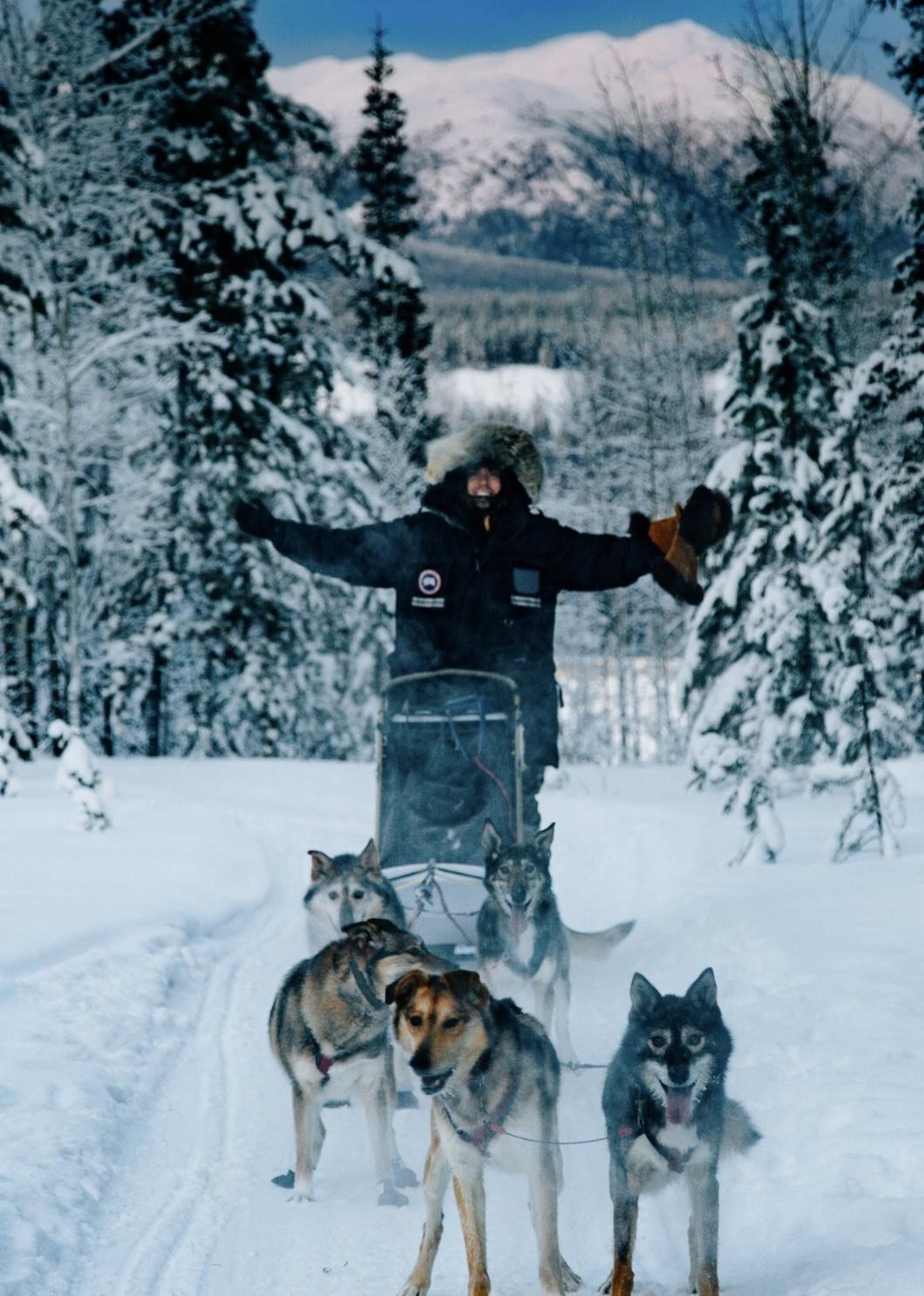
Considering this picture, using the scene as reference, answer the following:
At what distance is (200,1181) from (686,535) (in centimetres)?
331

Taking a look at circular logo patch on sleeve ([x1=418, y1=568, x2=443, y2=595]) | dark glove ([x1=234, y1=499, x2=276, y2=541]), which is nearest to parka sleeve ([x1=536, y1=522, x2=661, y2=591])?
circular logo patch on sleeve ([x1=418, y1=568, x2=443, y2=595])

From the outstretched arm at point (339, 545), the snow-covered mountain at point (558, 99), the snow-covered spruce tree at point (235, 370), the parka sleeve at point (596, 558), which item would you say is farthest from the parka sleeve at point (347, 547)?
the snow-covered spruce tree at point (235, 370)

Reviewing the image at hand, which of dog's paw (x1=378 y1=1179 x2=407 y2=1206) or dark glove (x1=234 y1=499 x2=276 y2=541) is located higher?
dark glove (x1=234 y1=499 x2=276 y2=541)

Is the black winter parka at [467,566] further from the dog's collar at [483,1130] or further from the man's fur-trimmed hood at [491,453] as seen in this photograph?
the dog's collar at [483,1130]

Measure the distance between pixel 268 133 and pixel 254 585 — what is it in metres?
7.68

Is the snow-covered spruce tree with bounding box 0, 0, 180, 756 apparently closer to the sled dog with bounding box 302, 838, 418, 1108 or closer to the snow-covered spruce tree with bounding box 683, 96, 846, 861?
the snow-covered spruce tree with bounding box 683, 96, 846, 861

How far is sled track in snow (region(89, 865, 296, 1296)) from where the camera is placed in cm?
312

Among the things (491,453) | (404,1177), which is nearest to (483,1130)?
(404,1177)

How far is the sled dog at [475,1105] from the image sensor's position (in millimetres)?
2973

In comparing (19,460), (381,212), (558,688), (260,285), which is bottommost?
(558,688)

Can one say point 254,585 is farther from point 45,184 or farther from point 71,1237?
point 71,1237

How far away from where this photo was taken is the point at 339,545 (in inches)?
212

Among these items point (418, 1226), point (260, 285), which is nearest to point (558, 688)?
point (418, 1226)

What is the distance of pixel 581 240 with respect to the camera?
23.9 metres
